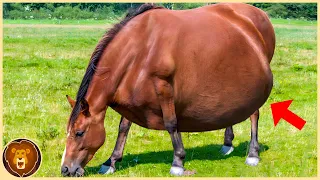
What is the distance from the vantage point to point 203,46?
26.5 ft

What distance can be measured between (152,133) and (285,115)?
3531 mm

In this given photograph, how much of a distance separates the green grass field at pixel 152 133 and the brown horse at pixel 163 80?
2.36 ft

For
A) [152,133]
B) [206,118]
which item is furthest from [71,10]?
[206,118]

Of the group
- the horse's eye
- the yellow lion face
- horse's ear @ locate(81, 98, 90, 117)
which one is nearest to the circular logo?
the yellow lion face

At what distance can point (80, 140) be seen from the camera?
770 cm

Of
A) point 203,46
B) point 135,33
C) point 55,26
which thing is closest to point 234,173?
point 203,46

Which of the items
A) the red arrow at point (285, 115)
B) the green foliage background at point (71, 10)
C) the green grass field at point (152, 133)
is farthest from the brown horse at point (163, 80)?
the green foliage background at point (71, 10)

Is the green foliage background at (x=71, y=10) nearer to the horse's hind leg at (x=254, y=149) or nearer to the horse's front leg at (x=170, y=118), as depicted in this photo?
the horse's hind leg at (x=254, y=149)

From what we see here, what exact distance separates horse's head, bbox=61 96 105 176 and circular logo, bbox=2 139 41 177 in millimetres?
467

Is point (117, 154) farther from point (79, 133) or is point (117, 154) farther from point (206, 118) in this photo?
point (206, 118)

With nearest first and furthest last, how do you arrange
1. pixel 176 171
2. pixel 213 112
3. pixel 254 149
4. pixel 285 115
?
1. pixel 176 171
2. pixel 213 112
3. pixel 254 149
4. pixel 285 115

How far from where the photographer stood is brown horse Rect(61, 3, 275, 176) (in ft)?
25.2

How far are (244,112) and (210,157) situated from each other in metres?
1.14

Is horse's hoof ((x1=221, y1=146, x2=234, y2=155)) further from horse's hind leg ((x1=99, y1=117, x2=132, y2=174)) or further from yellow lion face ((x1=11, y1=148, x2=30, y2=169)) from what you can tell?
yellow lion face ((x1=11, y1=148, x2=30, y2=169))
